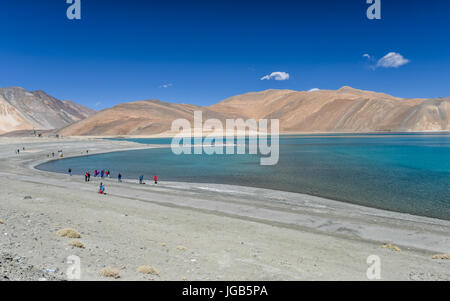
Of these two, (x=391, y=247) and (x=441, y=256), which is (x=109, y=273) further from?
(x=441, y=256)

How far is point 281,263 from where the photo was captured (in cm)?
926

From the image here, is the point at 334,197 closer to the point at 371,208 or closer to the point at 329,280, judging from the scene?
the point at 371,208

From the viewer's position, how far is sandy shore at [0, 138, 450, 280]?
27.3ft

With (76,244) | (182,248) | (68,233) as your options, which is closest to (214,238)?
(182,248)

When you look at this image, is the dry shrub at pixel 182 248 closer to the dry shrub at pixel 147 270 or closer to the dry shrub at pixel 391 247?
the dry shrub at pixel 147 270

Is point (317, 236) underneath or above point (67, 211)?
underneath

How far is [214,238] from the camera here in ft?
38.5

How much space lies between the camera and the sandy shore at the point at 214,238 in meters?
8.33

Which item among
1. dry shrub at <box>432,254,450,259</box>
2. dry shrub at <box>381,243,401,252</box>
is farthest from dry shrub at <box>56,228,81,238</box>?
dry shrub at <box>432,254,450,259</box>

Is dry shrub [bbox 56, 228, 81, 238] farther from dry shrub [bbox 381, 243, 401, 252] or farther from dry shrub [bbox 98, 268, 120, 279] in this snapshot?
dry shrub [bbox 381, 243, 401, 252]

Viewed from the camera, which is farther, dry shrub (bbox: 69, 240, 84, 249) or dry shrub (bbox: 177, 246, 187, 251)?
dry shrub (bbox: 177, 246, 187, 251)

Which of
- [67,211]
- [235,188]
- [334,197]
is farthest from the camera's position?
[235,188]

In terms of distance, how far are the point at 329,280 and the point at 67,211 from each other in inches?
468
